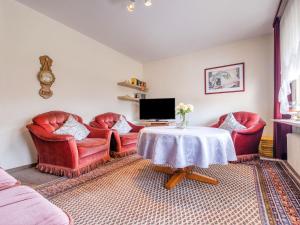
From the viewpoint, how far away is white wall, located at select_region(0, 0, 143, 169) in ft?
8.68

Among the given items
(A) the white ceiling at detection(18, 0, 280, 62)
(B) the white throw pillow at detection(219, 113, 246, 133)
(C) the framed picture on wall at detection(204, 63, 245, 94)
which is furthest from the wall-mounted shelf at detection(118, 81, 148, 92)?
(B) the white throw pillow at detection(219, 113, 246, 133)

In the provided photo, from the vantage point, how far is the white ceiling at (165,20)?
278 centimetres

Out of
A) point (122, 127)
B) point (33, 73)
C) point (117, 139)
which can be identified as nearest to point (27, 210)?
point (117, 139)

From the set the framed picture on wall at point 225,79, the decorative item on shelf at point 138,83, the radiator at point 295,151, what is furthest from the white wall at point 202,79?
the radiator at point 295,151

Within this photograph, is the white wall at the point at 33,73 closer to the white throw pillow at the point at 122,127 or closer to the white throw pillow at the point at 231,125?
the white throw pillow at the point at 122,127

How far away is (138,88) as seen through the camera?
5.35m

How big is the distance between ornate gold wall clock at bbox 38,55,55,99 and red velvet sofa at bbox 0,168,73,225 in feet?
8.01

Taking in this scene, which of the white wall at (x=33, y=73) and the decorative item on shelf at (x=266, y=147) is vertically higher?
the white wall at (x=33, y=73)

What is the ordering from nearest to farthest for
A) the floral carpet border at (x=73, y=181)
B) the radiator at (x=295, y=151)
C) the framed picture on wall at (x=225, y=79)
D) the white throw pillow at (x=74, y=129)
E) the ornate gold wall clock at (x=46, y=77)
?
1. the floral carpet border at (x=73, y=181)
2. the radiator at (x=295, y=151)
3. the white throw pillow at (x=74, y=129)
4. the ornate gold wall clock at (x=46, y=77)
5. the framed picture on wall at (x=225, y=79)

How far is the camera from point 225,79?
440 centimetres

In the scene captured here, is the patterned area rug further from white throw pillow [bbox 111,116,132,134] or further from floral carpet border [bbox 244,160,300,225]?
white throw pillow [bbox 111,116,132,134]

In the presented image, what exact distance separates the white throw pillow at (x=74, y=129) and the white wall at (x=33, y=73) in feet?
1.59

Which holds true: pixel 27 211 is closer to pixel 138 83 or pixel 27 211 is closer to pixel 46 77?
pixel 46 77

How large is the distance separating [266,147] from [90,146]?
3266 millimetres
